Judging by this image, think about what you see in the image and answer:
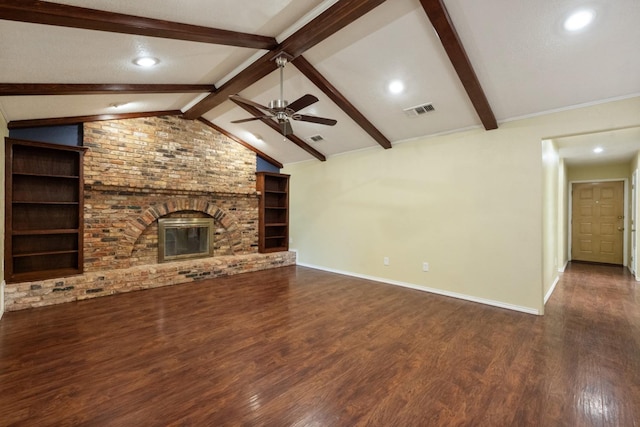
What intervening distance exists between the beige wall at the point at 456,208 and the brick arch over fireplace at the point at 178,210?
2.02m

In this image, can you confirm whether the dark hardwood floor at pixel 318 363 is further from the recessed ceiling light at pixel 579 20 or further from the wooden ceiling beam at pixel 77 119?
the recessed ceiling light at pixel 579 20

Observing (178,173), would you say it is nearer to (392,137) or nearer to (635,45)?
(392,137)

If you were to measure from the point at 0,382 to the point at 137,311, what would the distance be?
4.99ft

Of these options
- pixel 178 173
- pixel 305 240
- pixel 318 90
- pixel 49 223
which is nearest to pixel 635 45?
pixel 318 90

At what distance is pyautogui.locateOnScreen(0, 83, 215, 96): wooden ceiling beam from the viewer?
295 cm

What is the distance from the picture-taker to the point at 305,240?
6.80m

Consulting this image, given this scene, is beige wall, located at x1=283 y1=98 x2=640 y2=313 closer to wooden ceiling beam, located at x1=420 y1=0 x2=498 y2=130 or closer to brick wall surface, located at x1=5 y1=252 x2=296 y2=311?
wooden ceiling beam, located at x1=420 y1=0 x2=498 y2=130

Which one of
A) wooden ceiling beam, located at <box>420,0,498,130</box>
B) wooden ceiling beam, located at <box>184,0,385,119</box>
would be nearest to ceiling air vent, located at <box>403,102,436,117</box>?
wooden ceiling beam, located at <box>420,0,498,130</box>

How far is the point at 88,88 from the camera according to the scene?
3342 mm

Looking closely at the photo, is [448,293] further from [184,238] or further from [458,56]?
[184,238]

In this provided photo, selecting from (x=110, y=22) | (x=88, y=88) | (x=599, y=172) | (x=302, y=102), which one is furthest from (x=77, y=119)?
(x=599, y=172)

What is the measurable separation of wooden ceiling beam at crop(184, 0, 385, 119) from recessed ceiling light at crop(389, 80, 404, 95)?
3.55 feet

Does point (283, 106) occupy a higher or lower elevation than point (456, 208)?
higher

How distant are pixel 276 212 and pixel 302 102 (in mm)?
4445
